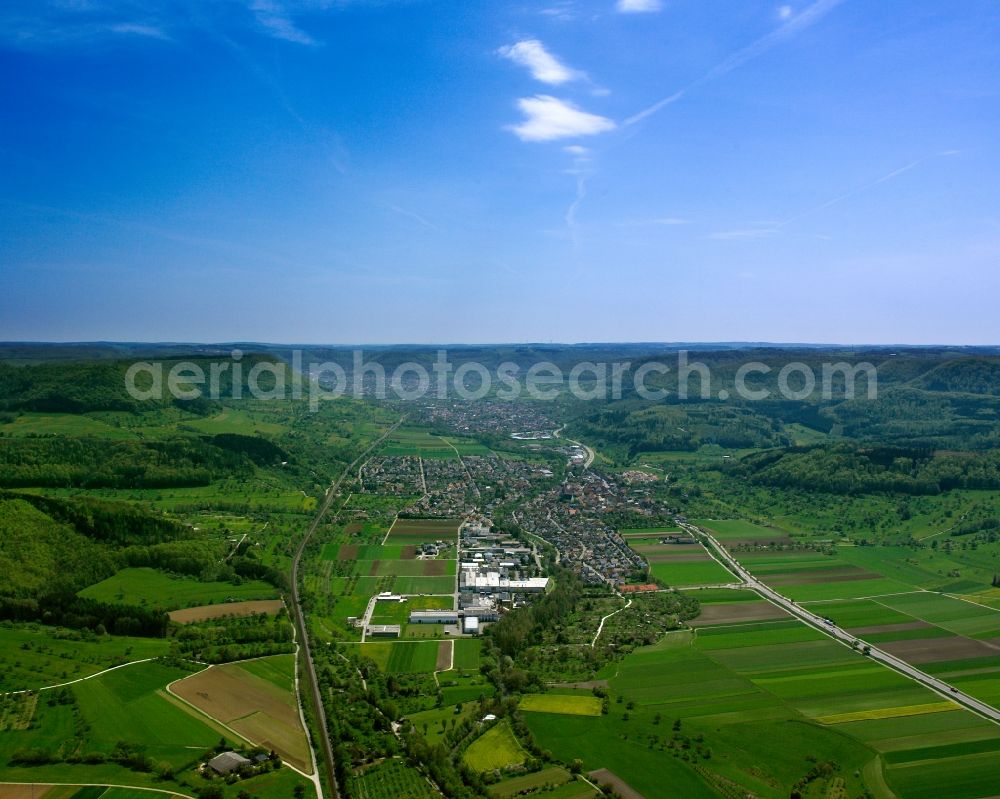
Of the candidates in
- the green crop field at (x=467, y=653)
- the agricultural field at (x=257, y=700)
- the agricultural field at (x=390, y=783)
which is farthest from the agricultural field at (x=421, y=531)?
the agricultural field at (x=390, y=783)

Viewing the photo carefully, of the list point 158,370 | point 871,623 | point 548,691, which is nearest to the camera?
point 548,691

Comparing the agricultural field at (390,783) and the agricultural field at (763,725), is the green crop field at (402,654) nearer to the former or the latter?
the agricultural field at (763,725)

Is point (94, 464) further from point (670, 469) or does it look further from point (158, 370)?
point (670, 469)

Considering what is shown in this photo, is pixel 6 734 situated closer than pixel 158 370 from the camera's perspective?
Yes

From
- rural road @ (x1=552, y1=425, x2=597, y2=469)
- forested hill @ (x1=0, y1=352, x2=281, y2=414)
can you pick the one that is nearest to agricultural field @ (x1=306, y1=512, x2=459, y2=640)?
rural road @ (x1=552, y1=425, x2=597, y2=469)

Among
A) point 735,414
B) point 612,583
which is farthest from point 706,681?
point 735,414

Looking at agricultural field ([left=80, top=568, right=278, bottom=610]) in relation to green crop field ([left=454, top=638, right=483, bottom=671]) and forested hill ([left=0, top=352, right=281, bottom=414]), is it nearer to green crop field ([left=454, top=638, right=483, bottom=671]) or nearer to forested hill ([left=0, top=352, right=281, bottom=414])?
green crop field ([left=454, top=638, right=483, bottom=671])
